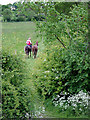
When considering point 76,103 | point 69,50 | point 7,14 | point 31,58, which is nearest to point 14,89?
point 69,50

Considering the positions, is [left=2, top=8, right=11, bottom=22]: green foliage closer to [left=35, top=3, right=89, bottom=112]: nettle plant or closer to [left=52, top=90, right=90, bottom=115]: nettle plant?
[left=35, top=3, right=89, bottom=112]: nettle plant

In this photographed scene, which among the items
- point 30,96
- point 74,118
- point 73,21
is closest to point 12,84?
point 30,96

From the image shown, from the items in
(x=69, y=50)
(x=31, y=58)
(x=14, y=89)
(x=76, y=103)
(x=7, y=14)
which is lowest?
(x=31, y=58)

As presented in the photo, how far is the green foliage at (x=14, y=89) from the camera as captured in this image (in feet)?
8.34

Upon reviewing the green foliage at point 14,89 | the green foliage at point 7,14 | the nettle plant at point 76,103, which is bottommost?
the nettle plant at point 76,103

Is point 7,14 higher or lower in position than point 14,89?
higher

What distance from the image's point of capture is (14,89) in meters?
2.55

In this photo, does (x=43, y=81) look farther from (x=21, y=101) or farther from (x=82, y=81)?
(x=21, y=101)

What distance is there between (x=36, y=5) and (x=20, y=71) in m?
1.28

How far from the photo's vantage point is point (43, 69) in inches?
161

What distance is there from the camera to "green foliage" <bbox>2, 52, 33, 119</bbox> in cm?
254

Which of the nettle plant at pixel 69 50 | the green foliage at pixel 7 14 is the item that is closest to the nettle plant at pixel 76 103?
the nettle plant at pixel 69 50

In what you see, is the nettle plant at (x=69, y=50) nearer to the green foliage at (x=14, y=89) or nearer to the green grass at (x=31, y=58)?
the green grass at (x=31, y=58)

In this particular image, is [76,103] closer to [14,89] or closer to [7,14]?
[14,89]
